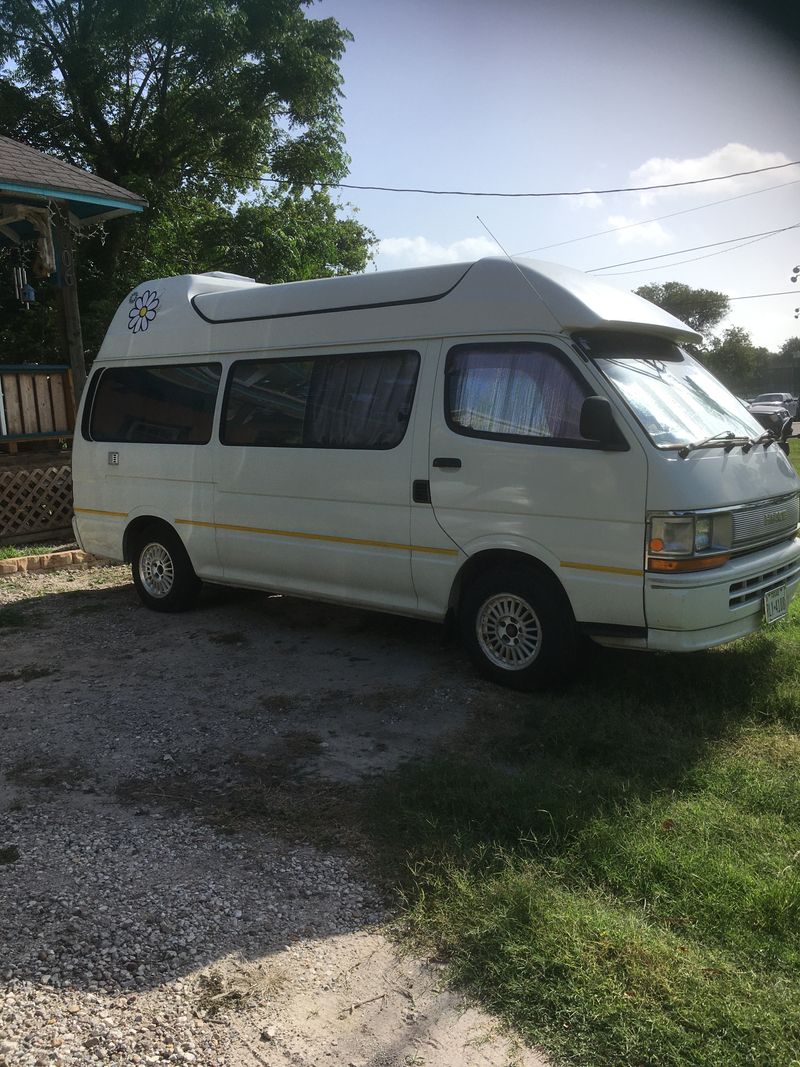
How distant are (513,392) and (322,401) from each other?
1.54 meters

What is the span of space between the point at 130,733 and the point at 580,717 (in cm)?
248

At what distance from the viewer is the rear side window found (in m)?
6.92

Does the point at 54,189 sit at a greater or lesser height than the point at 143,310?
greater

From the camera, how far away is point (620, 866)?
3262 mm

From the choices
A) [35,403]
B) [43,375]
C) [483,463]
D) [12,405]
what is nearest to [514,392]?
[483,463]

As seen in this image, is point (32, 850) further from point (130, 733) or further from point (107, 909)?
point (130, 733)

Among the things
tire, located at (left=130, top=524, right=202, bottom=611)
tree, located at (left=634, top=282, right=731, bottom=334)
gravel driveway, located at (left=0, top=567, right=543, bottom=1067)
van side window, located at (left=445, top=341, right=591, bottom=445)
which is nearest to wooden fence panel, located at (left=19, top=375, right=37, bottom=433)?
tire, located at (left=130, top=524, right=202, bottom=611)

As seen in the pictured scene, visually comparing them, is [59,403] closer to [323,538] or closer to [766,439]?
[323,538]

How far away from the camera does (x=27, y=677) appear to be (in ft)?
19.3

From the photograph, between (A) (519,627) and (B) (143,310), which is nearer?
(A) (519,627)

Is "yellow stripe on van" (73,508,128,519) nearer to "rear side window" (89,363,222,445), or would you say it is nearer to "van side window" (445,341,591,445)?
"rear side window" (89,363,222,445)

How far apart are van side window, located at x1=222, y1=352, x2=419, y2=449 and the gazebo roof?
5409 millimetres

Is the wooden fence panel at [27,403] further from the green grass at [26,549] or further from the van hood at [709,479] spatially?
the van hood at [709,479]

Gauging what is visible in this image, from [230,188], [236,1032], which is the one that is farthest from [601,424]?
[230,188]
